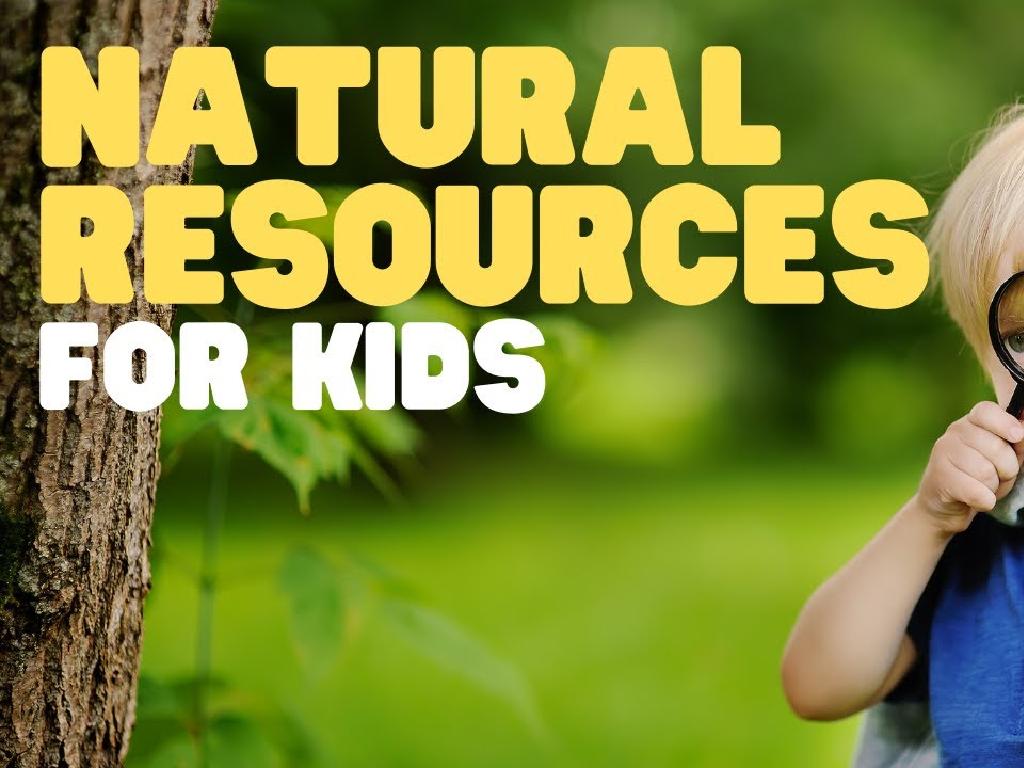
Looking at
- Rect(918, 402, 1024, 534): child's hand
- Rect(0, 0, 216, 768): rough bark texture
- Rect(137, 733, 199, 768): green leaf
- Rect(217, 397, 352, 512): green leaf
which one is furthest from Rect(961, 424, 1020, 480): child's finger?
Rect(137, 733, 199, 768): green leaf

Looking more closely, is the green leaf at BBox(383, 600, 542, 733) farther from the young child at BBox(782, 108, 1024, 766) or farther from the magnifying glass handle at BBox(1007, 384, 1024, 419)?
the magnifying glass handle at BBox(1007, 384, 1024, 419)

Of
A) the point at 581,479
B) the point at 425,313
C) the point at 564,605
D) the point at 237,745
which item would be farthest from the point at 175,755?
the point at 581,479

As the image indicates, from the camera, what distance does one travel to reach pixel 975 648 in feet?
3.94

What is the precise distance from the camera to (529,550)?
4137mm

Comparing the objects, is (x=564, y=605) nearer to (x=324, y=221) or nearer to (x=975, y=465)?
(x=324, y=221)

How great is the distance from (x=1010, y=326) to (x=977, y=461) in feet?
0.43

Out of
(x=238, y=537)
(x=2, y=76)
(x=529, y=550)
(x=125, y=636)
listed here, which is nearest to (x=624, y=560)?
(x=529, y=550)

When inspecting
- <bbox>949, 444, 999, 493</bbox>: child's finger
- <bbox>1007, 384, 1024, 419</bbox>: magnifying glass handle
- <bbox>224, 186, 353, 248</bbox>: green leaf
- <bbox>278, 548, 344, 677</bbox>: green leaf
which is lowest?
<bbox>278, 548, 344, 677</bbox>: green leaf

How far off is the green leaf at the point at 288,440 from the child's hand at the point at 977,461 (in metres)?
0.65

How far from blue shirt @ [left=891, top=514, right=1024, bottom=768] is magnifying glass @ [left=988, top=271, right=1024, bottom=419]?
18cm

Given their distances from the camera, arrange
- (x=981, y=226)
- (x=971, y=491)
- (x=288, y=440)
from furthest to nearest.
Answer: (x=288, y=440) < (x=981, y=226) < (x=971, y=491)

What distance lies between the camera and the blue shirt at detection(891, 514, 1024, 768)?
1158 mm

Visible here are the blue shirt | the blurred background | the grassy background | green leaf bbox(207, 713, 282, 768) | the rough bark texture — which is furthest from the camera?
the grassy background

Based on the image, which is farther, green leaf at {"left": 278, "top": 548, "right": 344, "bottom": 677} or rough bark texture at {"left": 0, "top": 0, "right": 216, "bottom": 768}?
green leaf at {"left": 278, "top": 548, "right": 344, "bottom": 677}
